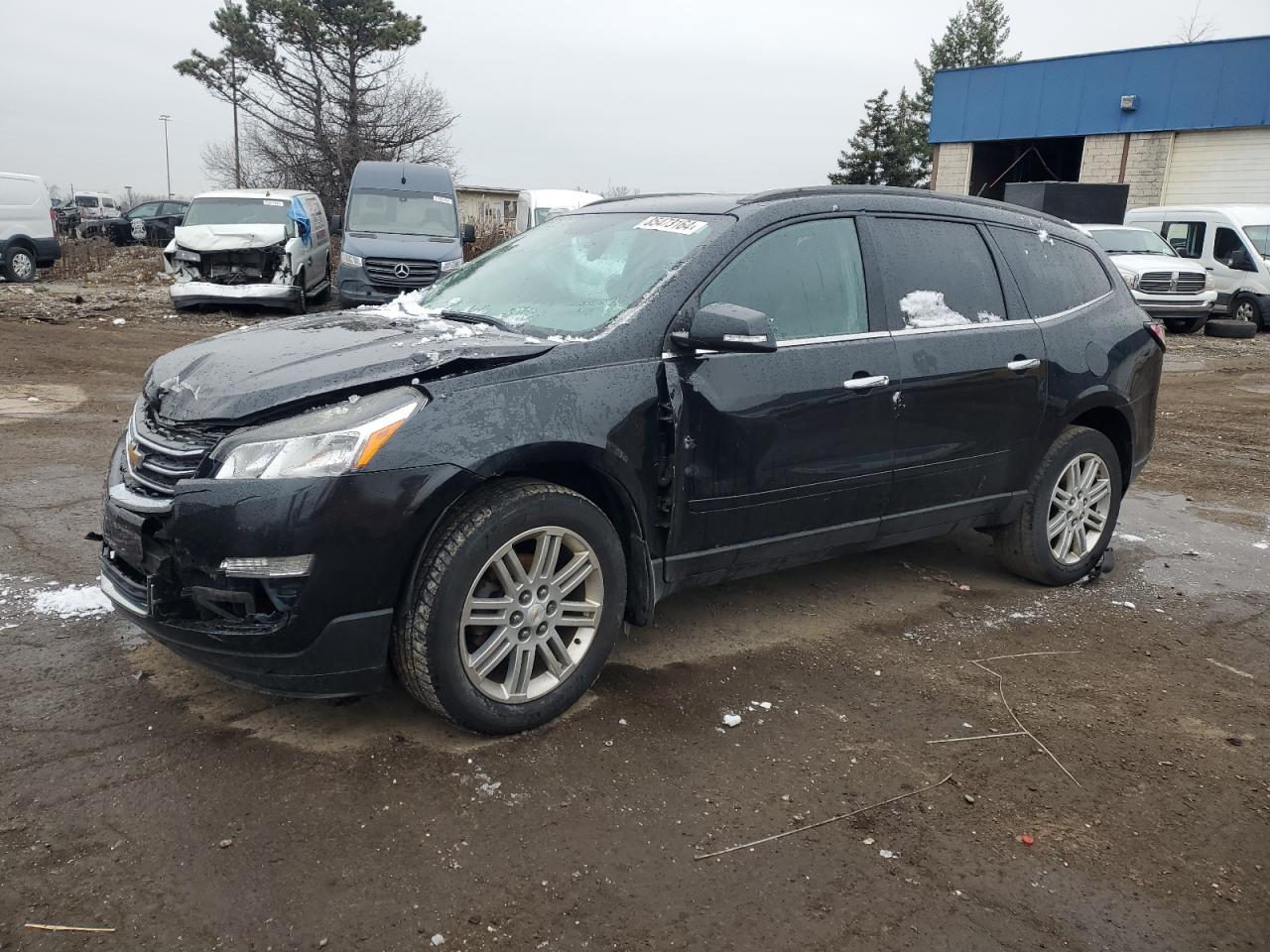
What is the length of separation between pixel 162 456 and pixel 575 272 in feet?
5.46

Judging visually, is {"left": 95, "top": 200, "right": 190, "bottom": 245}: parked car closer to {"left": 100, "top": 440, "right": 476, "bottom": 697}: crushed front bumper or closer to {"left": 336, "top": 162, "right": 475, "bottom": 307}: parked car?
{"left": 336, "top": 162, "right": 475, "bottom": 307}: parked car

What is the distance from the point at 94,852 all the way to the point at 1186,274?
801 inches

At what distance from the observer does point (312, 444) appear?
2873mm

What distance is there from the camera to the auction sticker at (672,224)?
3.85m

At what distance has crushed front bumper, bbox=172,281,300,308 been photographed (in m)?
14.9

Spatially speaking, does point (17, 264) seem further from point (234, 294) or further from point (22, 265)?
point (234, 294)

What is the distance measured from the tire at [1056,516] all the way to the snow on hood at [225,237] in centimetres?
1294

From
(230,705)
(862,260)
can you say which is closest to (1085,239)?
(862,260)

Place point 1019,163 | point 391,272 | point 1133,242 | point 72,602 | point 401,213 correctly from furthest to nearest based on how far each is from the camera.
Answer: point 1019,163
point 1133,242
point 401,213
point 391,272
point 72,602

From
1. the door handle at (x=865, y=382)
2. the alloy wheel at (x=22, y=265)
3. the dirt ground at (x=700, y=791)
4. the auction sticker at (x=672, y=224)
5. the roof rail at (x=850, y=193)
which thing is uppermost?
the roof rail at (x=850, y=193)

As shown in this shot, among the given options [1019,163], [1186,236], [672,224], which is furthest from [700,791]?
[1019,163]

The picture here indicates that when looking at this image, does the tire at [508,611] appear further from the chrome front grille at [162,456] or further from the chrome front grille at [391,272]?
the chrome front grille at [391,272]

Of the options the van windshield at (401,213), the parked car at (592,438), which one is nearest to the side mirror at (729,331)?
the parked car at (592,438)

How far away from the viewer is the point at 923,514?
14.3 feet
